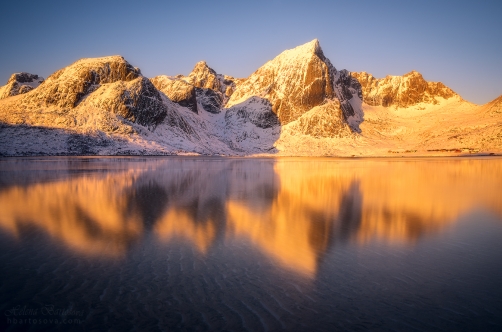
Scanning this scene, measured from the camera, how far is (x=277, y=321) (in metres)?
5.78

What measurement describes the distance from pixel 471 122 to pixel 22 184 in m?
113

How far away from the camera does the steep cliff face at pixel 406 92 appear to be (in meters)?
143

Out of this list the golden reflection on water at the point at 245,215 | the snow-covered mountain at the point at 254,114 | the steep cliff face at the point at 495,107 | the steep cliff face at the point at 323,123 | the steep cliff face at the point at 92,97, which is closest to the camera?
the golden reflection on water at the point at 245,215

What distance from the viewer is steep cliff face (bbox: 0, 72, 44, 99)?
424 ft

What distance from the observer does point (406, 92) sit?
145375 millimetres

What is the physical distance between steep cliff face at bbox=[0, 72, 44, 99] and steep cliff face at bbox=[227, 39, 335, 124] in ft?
252

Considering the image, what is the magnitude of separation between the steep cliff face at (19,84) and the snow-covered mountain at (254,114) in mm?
570

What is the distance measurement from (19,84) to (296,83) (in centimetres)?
10521

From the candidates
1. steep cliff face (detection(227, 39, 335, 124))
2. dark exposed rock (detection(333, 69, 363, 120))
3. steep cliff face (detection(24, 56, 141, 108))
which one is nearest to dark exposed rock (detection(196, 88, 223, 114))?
steep cliff face (detection(227, 39, 335, 124))

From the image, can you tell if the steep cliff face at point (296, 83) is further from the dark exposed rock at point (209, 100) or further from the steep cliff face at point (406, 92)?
the steep cliff face at point (406, 92)

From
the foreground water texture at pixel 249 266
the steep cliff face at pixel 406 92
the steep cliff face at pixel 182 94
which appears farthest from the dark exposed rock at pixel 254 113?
the foreground water texture at pixel 249 266

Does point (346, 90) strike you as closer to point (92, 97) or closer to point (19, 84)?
point (92, 97)


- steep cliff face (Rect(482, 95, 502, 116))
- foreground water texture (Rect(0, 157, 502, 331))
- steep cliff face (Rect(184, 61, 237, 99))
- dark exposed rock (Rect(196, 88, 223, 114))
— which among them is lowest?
foreground water texture (Rect(0, 157, 502, 331))

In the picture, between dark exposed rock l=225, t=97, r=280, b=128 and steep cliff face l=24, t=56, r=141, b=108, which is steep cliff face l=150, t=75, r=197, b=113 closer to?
dark exposed rock l=225, t=97, r=280, b=128
